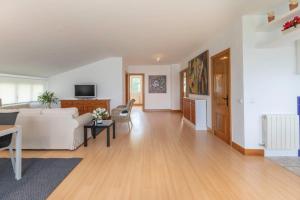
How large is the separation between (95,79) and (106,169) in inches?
233

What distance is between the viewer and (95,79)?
8.49 m

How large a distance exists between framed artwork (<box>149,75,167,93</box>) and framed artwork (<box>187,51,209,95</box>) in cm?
337

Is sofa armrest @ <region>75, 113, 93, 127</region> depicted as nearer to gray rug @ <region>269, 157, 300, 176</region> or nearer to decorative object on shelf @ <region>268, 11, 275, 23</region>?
gray rug @ <region>269, 157, 300, 176</region>

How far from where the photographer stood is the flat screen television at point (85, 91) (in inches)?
327

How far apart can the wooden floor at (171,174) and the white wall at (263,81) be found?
72 cm

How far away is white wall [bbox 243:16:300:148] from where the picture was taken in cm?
367

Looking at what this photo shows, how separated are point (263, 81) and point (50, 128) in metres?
4.13

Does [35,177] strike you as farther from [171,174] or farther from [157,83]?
[157,83]

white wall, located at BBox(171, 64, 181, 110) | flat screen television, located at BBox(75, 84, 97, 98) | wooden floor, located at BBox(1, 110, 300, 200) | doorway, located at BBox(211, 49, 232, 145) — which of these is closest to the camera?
wooden floor, located at BBox(1, 110, 300, 200)

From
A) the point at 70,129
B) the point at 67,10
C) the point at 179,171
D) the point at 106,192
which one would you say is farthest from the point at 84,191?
the point at 67,10

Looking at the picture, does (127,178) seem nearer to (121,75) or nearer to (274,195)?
(274,195)

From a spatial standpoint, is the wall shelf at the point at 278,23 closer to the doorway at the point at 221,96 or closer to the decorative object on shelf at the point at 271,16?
the decorative object on shelf at the point at 271,16

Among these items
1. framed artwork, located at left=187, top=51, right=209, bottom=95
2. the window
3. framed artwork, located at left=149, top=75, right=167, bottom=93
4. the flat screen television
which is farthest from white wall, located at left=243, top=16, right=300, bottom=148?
framed artwork, located at left=149, top=75, right=167, bottom=93

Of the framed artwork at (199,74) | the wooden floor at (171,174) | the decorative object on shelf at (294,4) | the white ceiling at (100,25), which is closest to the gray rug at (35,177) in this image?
the wooden floor at (171,174)
